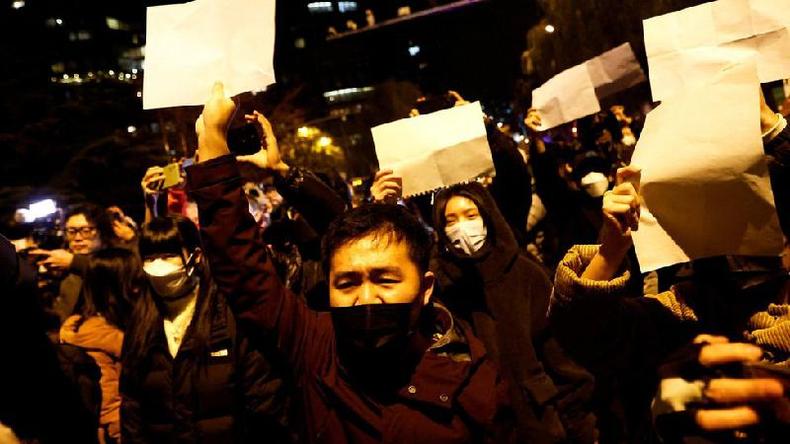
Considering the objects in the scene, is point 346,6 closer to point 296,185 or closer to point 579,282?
point 296,185

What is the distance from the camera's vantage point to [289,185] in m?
2.78

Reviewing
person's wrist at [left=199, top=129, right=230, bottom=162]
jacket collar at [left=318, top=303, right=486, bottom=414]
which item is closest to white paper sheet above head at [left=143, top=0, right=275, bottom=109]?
person's wrist at [left=199, top=129, right=230, bottom=162]

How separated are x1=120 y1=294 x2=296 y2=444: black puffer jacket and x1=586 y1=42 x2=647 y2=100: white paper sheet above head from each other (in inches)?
127

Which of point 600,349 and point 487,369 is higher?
point 600,349

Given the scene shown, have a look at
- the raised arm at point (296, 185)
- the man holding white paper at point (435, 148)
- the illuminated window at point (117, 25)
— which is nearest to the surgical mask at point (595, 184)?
the man holding white paper at point (435, 148)

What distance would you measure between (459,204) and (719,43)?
1524mm

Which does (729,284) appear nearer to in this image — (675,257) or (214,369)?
(675,257)

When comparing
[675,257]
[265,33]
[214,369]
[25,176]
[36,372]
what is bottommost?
[214,369]

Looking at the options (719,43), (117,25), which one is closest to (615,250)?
(719,43)

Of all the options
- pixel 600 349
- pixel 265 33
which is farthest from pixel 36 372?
pixel 600 349

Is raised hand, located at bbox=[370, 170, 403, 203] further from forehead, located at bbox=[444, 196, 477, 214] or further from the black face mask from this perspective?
the black face mask

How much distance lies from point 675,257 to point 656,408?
13.6 inches

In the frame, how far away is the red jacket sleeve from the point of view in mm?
1729

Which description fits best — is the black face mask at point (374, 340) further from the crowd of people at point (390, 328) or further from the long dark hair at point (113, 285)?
the long dark hair at point (113, 285)
